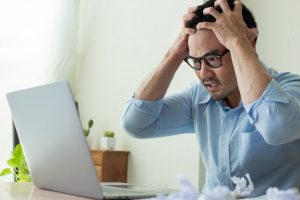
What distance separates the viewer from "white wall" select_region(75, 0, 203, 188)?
97.1 inches

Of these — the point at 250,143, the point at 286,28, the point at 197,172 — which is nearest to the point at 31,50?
the point at 197,172

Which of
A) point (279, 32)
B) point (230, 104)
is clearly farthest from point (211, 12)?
point (279, 32)

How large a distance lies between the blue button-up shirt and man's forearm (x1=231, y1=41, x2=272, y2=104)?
17mm

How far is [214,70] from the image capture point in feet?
3.98

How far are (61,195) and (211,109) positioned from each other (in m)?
0.56

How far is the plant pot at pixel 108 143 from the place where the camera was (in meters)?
2.75

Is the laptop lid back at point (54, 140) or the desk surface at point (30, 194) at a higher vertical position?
the laptop lid back at point (54, 140)

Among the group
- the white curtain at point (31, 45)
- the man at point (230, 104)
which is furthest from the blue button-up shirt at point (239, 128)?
the white curtain at point (31, 45)

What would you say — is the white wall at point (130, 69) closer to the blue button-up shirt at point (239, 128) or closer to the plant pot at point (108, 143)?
the plant pot at point (108, 143)

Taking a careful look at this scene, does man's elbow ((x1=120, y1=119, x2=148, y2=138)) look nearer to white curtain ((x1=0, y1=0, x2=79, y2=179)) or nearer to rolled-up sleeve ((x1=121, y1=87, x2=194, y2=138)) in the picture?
rolled-up sleeve ((x1=121, y1=87, x2=194, y2=138))

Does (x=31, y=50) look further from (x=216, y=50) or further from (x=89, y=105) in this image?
(x=216, y=50)

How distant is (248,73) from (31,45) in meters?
2.21

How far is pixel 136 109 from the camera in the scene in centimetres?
139

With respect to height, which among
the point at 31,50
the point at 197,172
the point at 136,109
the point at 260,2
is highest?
the point at 260,2
